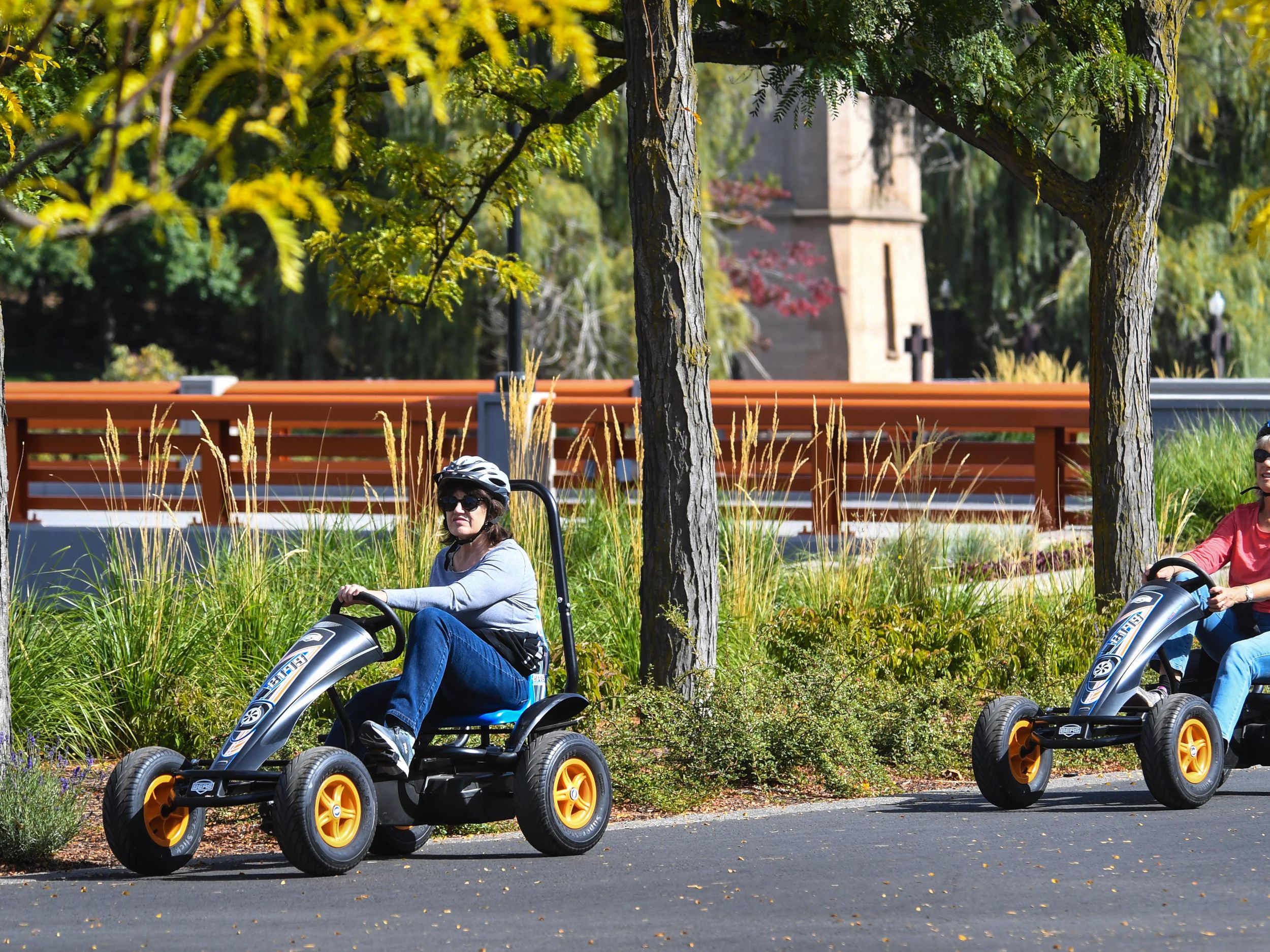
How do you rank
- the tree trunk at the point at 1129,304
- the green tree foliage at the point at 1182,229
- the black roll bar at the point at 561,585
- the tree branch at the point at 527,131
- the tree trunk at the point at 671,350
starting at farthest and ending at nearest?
the green tree foliage at the point at 1182,229 < the tree branch at the point at 527,131 < the tree trunk at the point at 1129,304 < the tree trunk at the point at 671,350 < the black roll bar at the point at 561,585

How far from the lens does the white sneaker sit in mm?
6184

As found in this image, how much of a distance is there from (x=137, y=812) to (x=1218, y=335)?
2446cm

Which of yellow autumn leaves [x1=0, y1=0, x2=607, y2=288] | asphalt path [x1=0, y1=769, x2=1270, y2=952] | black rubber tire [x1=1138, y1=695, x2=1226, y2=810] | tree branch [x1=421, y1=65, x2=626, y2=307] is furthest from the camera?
tree branch [x1=421, y1=65, x2=626, y2=307]

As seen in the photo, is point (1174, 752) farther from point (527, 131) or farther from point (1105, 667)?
point (527, 131)

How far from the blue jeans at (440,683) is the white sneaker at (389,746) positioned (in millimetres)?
43

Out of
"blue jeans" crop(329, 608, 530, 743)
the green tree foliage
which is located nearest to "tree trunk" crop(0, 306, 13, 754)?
"blue jeans" crop(329, 608, 530, 743)

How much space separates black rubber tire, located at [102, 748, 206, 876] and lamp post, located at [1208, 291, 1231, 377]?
23120mm

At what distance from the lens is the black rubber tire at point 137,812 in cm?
598

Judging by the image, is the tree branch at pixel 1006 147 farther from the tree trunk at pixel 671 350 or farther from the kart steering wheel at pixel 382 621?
the kart steering wheel at pixel 382 621

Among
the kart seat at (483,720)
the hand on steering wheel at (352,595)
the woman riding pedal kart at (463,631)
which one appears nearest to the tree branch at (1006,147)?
the woman riding pedal kart at (463,631)

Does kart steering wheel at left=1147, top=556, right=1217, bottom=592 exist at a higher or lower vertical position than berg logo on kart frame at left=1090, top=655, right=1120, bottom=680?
higher

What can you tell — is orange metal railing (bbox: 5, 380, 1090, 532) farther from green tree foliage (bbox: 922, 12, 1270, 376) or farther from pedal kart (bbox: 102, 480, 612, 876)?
green tree foliage (bbox: 922, 12, 1270, 376)

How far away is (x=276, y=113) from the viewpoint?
410 centimetres

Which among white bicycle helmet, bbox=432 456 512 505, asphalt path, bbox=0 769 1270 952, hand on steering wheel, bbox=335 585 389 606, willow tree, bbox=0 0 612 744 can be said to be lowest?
asphalt path, bbox=0 769 1270 952
